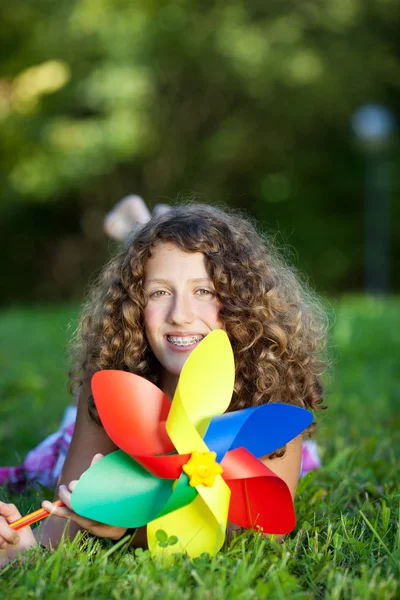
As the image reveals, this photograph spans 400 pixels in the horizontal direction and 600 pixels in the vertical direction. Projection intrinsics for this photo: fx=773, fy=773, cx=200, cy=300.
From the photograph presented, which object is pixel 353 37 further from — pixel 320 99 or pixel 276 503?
pixel 276 503

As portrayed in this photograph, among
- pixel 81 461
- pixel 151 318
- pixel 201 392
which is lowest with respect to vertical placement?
pixel 81 461

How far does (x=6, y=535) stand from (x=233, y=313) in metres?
0.67

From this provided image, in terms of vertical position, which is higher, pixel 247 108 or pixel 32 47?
pixel 32 47

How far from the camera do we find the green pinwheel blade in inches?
57.1

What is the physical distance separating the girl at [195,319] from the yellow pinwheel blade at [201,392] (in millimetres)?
147

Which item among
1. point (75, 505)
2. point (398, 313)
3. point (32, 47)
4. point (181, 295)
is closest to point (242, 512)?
point (75, 505)

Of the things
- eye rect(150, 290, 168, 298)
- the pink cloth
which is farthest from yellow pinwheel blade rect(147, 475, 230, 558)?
the pink cloth

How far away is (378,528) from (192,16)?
11.5 meters

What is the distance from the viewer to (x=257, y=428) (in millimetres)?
1516

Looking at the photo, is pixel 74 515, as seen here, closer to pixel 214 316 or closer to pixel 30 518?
pixel 30 518

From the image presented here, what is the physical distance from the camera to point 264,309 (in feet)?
5.85

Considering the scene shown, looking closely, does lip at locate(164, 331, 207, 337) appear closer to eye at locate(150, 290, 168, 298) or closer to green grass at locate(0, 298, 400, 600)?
eye at locate(150, 290, 168, 298)

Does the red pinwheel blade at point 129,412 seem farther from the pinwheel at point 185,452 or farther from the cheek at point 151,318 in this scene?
the cheek at point 151,318

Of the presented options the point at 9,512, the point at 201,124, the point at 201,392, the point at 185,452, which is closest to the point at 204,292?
the point at 201,392
